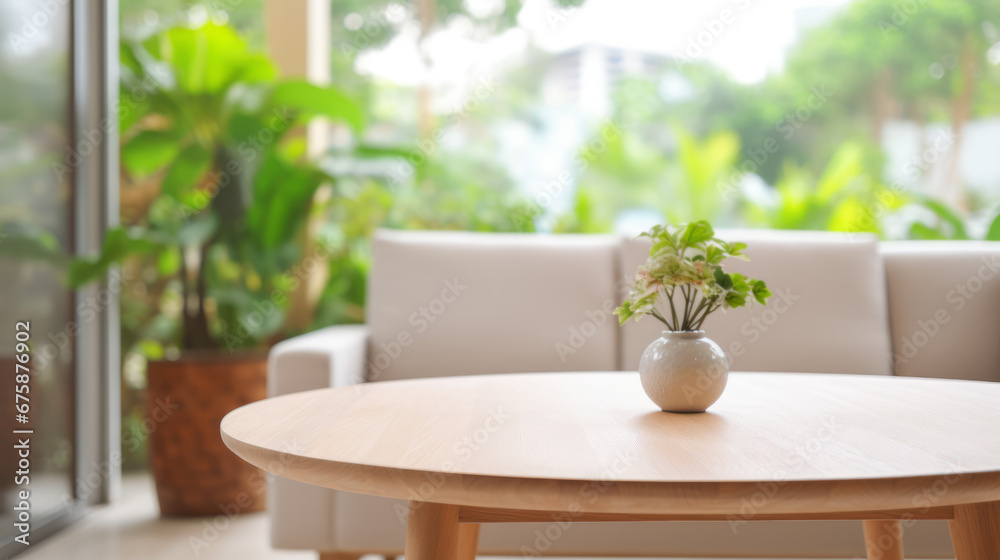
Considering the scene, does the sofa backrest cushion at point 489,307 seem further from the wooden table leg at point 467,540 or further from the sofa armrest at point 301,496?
Answer: the wooden table leg at point 467,540

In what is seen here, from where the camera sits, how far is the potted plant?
8.19 ft

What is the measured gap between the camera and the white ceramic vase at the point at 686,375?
40.5 inches

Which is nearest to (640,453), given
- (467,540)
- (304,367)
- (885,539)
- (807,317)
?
(467,540)

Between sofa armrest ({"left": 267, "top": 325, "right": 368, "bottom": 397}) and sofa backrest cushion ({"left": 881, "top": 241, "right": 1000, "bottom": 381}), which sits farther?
sofa backrest cushion ({"left": 881, "top": 241, "right": 1000, "bottom": 381})

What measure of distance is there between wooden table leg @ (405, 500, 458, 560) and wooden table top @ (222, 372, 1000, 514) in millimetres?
85

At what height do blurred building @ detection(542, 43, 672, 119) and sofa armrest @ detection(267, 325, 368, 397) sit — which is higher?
blurred building @ detection(542, 43, 672, 119)

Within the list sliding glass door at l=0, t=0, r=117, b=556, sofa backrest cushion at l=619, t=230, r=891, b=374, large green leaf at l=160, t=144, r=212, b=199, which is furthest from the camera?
large green leaf at l=160, t=144, r=212, b=199

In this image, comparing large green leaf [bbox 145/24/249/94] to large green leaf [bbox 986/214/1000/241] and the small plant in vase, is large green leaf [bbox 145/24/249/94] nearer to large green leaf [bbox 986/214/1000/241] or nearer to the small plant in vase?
the small plant in vase

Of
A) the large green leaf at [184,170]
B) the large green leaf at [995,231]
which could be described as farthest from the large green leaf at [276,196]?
the large green leaf at [995,231]

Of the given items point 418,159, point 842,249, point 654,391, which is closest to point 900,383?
point 654,391

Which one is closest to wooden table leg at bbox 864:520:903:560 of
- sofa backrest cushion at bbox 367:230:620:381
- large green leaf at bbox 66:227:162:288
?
sofa backrest cushion at bbox 367:230:620:381

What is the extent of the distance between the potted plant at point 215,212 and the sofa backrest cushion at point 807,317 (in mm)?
1195

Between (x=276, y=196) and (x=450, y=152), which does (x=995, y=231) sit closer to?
(x=276, y=196)

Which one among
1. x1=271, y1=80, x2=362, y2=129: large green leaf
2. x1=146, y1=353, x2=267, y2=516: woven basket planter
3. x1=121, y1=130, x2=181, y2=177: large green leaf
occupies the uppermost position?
x1=271, y1=80, x2=362, y2=129: large green leaf
